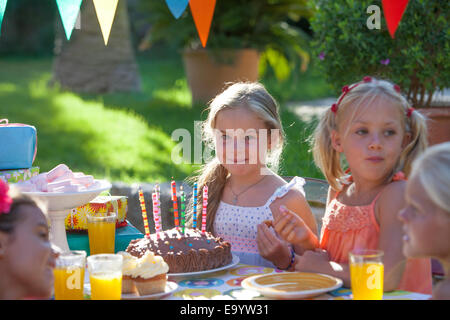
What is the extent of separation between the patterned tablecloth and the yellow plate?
0.03m

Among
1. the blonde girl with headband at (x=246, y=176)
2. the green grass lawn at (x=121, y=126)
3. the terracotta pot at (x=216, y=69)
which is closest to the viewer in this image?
the blonde girl with headband at (x=246, y=176)

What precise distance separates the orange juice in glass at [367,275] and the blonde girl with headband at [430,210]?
181 millimetres

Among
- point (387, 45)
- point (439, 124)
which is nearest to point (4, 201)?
point (439, 124)

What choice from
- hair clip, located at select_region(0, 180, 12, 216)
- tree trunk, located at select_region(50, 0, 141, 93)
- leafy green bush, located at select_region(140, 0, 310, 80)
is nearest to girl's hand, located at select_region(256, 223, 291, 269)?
hair clip, located at select_region(0, 180, 12, 216)

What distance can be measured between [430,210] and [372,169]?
841 millimetres

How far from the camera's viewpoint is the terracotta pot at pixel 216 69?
1028 cm

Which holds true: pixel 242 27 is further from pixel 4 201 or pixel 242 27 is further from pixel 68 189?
pixel 4 201

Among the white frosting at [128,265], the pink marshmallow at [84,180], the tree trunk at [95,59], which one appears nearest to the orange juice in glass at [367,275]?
the white frosting at [128,265]

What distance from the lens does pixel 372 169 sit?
2564 millimetres

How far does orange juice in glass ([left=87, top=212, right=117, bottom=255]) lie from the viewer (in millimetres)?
2752

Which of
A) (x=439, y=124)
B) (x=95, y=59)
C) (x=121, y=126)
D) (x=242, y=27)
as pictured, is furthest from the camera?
(x=95, y=59)

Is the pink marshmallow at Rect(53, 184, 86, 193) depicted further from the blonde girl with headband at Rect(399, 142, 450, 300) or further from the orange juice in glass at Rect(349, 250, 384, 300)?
the blonde girl with headband at Rect(399, 142, 450, 300)

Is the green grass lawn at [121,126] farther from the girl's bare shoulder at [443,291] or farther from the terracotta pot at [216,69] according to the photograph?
the girl's bare shoulder at [443,291]
